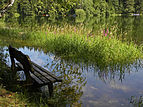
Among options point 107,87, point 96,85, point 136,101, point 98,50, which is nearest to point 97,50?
point 98,50

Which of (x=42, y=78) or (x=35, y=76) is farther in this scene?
(x=35, y=76)

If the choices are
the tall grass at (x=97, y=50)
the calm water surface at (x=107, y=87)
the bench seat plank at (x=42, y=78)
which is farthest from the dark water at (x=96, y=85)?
the bench seat plank at (x=42, y=78)

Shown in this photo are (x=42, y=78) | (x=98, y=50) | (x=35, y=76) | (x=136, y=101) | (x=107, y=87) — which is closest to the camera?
(x=42, y=78)

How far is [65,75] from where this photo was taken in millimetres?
7145

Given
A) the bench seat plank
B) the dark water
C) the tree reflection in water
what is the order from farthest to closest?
1. the dark water
2. the tree reflection in water
3. the bench seat plank

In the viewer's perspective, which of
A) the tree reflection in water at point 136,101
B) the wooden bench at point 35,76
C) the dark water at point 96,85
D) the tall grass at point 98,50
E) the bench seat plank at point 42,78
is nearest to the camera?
the wooden bench at point 35,76

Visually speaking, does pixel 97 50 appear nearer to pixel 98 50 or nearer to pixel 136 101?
pixel 98 50

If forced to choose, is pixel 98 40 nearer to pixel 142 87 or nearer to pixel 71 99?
pixel 142 87

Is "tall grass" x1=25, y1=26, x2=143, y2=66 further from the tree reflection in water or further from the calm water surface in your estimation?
the tree reflection in water

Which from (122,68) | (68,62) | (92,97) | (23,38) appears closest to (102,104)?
(92,97)

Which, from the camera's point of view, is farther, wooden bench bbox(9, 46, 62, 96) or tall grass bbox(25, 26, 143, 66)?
tall grass bbox(25, 26, 143, 66)

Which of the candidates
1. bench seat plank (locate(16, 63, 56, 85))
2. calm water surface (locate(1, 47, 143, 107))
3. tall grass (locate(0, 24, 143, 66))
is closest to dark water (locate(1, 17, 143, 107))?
calm water surface (locate(1, 47, 143, 107))

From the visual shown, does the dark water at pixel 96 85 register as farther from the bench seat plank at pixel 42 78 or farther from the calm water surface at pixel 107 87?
the bench seat plank at pixel 42 78

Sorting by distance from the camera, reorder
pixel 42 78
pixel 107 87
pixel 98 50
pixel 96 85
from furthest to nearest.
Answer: pixel 98 50
pixel 96 85
pixel 107 87
pixel 42 78
